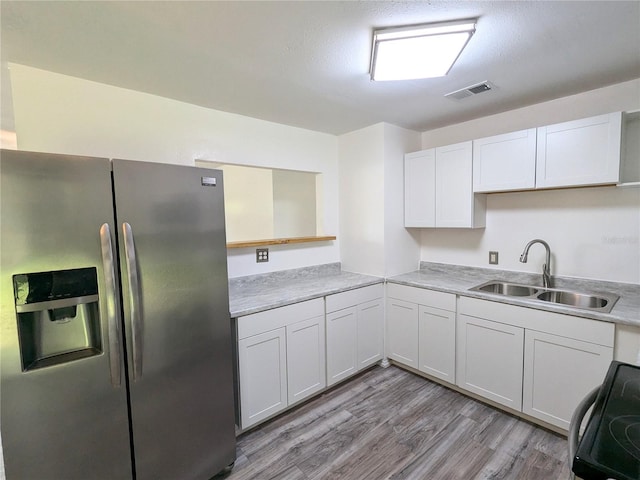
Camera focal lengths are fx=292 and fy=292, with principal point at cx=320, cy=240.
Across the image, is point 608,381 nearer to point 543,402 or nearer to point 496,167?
point 543,402

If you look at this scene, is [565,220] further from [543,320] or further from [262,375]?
[262,375]

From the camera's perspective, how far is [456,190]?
2.59 meters

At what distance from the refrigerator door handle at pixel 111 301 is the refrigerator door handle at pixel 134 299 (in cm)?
6

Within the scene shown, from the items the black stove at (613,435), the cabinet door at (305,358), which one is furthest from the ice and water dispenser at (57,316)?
the black stove at (613,435)

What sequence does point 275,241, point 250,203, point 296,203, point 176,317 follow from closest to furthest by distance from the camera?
point 176,317 → point 275,241 → point 250,203 → point 296,203

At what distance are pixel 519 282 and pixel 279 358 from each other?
209cm

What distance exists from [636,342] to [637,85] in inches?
65.5

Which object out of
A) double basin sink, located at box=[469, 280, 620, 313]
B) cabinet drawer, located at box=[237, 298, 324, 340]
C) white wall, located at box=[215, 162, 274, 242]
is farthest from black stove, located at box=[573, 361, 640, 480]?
A: white wall, located at box=[215, 162, 274, 242]

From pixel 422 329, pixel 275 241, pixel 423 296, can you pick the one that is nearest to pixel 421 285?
pixel 423 296

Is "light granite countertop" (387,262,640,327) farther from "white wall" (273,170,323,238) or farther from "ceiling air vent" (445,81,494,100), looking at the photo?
"white wall" (273,170,323,238)

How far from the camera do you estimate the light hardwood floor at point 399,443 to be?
1.67 m

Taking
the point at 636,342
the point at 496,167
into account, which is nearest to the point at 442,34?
the point at 496,167

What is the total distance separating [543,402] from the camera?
6.29 feet

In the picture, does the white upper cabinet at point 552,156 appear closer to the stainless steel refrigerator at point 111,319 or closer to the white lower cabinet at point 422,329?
the white lower cabinet at point 422,329
